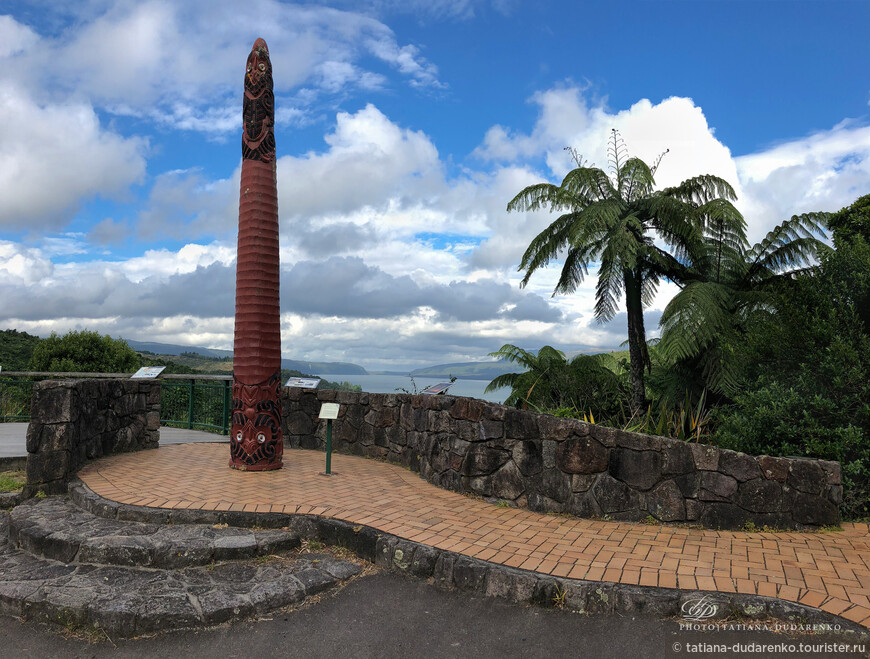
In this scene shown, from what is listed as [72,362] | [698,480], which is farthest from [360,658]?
[72,362]

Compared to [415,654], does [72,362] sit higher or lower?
higher

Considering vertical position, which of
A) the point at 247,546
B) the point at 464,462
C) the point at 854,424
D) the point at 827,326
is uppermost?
the point at 827,326

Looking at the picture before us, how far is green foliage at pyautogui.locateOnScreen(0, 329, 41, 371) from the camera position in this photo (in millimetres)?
20328

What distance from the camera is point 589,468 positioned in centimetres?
556

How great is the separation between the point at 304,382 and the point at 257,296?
181cm

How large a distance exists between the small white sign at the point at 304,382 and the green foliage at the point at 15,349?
41.2ft

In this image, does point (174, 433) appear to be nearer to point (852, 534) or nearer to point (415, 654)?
point (415, 654)

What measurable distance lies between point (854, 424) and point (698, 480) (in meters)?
1.91

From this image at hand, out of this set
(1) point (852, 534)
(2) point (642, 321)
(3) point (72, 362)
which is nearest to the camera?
(1) point (852, 534)

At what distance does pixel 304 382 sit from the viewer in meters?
8.84

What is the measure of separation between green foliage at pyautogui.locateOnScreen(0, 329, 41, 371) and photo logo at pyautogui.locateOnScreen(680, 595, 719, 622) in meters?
19.0

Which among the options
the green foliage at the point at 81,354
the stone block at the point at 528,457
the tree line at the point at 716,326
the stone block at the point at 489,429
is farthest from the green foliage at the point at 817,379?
the green foliage at the point at 81,354

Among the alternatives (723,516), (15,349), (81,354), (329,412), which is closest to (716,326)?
(723,516)

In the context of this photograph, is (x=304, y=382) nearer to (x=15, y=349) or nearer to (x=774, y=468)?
(x=774, y=468)
